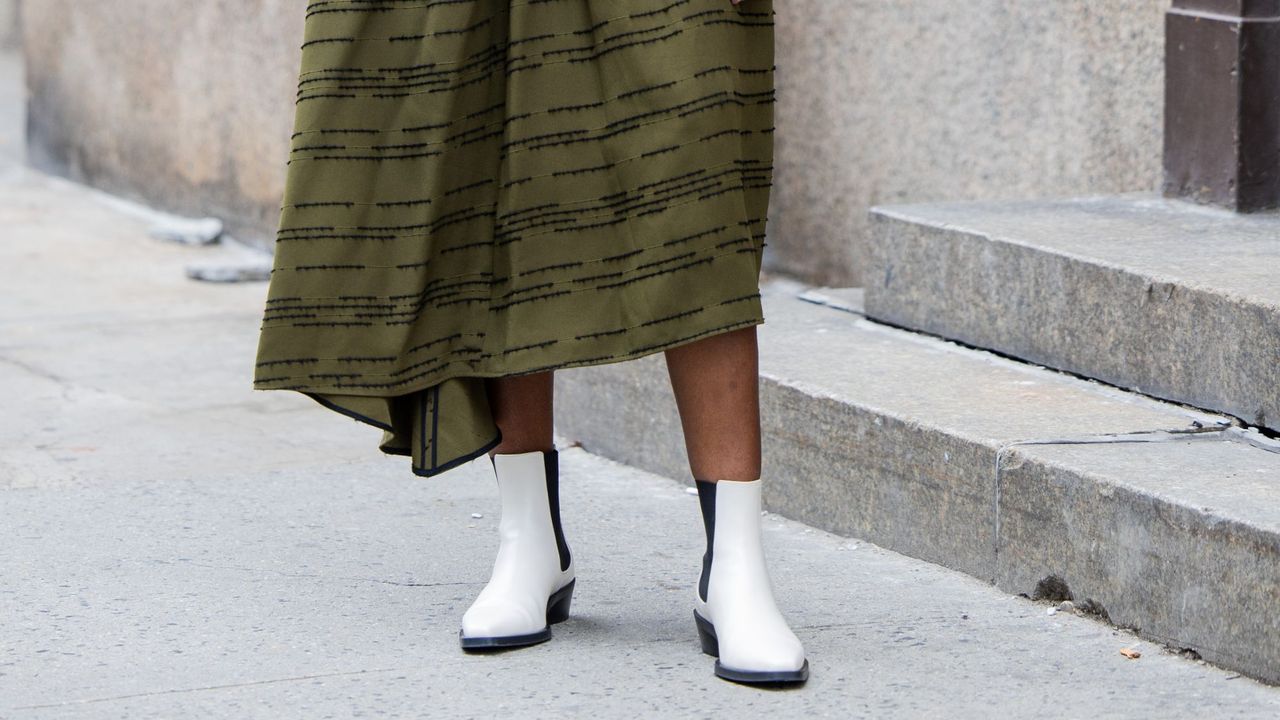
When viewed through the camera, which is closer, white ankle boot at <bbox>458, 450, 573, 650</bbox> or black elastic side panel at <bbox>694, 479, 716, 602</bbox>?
black elastic side panel at <bbox>694, 479, 716, 602</bbox>

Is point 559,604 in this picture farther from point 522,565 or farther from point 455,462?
point 455,462

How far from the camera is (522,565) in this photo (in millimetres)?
Result: 2469

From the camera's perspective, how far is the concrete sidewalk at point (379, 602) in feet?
7.36

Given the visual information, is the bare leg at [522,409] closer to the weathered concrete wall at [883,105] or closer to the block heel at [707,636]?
the block heel at [707,636]

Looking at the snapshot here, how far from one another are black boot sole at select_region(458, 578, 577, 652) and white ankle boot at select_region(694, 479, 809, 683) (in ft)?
0.90

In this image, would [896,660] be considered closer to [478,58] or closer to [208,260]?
[478,58]

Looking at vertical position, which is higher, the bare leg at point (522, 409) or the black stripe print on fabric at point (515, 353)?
the black stripe print on fabric at point (515, 353)

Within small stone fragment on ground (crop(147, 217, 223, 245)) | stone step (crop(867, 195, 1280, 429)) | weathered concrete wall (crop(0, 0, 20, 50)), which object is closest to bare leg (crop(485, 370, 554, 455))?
stone step (crop(867, 195, 1280, 429))

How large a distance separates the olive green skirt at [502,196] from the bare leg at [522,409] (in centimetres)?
9

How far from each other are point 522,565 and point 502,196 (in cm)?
54

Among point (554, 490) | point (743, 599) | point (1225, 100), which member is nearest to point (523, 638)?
point (554, 490)

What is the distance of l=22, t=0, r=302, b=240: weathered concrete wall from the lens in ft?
21.9

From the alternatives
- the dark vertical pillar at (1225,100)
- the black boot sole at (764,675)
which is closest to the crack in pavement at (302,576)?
the black boot sole at (764,675)

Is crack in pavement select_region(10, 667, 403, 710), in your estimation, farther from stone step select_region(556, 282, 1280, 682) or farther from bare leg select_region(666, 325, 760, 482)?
stone step select_region(556, 282, 1280, 682)
